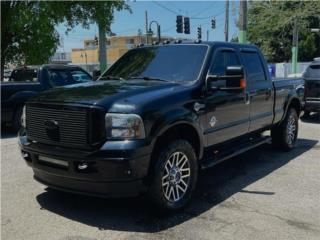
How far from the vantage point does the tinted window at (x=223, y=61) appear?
5.96 meters

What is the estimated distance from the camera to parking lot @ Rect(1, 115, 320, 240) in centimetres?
452

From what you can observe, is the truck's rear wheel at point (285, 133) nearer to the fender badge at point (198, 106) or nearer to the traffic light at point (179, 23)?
the fender badge at point (198, 106)

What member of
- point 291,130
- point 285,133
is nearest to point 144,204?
point 285,133

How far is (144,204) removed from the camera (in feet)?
17.5

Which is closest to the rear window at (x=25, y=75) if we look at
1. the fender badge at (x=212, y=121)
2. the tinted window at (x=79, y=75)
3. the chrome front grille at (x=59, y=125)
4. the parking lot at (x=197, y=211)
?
the tinted window at (x=79, y=75)

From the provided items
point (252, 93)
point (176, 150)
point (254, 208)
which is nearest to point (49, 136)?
point (176, 150)

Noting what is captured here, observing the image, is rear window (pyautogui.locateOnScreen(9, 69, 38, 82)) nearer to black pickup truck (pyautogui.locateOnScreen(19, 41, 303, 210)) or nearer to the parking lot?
the parking lot

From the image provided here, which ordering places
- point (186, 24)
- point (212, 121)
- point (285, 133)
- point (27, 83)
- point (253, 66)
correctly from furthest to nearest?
point (186, 24), point (27, 83), point (285, 133), point (253, 66), point (212, 121)

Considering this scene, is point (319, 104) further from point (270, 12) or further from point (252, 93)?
point (270, 12)

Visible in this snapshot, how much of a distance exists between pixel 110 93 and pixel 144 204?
1.41 m

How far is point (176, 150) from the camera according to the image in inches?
196

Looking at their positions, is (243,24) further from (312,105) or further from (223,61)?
(223,61)

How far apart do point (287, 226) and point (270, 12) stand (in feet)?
92.7

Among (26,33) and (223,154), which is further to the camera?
(26,33)
